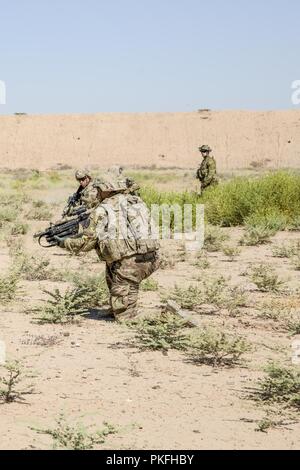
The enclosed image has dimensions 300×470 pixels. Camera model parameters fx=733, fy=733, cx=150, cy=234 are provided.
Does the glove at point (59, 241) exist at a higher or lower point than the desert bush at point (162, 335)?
higher

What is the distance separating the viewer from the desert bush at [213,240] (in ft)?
38.1

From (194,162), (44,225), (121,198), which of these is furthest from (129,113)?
(121,198)

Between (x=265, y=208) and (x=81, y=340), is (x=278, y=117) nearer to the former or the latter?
(x=265, y=208)

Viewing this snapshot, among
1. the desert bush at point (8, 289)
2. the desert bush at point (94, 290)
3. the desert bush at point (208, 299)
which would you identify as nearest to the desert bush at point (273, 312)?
the desert bush at point (208, 299)

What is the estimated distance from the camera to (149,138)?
6041 cm

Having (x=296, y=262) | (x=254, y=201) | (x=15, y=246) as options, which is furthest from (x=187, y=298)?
(x=254, y=201)

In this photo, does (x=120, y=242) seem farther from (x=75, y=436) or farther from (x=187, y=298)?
(x=75, y=436)

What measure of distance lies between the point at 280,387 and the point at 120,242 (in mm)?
2308

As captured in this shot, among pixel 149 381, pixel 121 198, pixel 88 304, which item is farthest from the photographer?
pixel 88 304

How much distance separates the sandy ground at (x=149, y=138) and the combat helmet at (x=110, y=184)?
46897mm

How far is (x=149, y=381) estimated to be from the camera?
506 centimetres

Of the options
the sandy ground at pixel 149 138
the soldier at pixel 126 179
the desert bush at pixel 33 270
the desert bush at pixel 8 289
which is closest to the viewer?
the soldier at pixel 126 179

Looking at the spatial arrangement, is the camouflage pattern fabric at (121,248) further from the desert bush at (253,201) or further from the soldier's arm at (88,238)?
the desert bush at (253,201)

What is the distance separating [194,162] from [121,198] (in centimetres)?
4920
